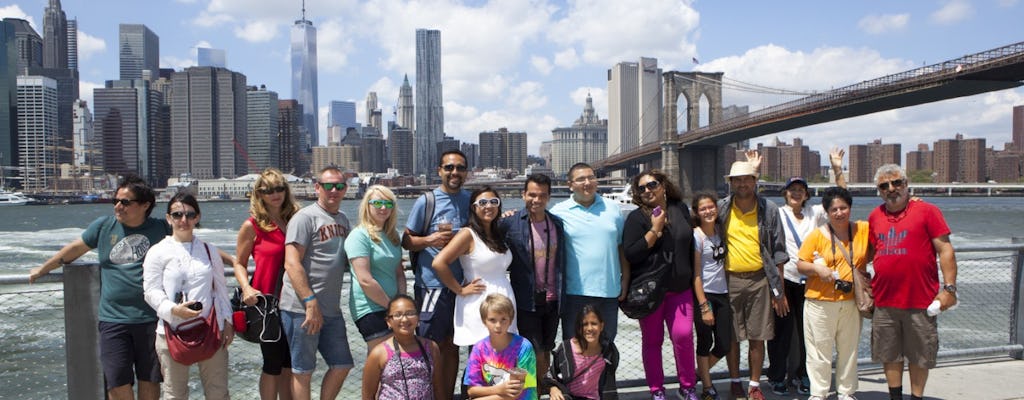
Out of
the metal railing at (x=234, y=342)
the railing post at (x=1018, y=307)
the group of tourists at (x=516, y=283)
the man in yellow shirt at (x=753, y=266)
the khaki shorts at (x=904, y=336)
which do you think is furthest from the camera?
the railing post at (x=1018, y=307)

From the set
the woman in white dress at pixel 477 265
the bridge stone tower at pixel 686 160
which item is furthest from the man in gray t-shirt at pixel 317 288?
the bridge stone tower at pixel 686 160

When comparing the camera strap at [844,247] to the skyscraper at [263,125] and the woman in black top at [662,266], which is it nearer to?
the woman in black top at [662,266]

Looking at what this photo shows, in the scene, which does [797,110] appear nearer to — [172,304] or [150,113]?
[172,304]

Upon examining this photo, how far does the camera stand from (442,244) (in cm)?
360

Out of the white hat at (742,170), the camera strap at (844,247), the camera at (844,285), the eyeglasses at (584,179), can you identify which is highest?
the white hat at (742,170)

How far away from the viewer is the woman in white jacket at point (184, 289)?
3.25 m

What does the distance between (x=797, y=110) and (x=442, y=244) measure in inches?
1555

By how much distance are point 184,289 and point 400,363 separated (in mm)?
1068

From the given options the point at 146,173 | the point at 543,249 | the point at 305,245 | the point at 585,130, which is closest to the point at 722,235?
the point at 543,249

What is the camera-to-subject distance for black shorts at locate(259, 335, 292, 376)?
3492 millimetres

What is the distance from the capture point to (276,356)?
3521mm

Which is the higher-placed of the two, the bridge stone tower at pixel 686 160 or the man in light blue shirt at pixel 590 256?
the bridge stone tower at pixel 686 160

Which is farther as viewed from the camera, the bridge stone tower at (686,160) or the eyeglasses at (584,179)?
the bridge stone tower at (686,160)

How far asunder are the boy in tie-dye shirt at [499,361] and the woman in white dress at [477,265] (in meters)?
0.12
